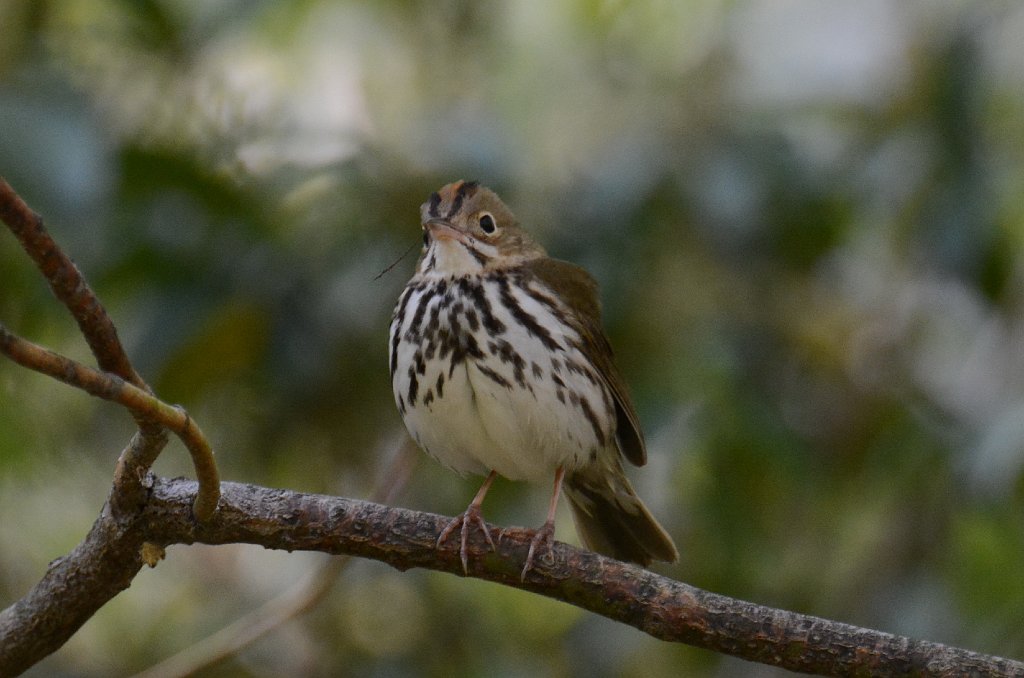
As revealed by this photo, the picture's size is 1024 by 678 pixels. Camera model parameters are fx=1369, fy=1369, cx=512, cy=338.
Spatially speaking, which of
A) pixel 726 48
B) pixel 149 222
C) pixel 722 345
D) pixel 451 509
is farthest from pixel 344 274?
pixel 726 48

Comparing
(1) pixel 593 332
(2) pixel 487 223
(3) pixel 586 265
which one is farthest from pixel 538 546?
(3) pixel 586 265

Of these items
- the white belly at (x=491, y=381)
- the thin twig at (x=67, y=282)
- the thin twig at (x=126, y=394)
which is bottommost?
the thin twig at (x=126, y=394)

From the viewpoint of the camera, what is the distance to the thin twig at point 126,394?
6.46 feet

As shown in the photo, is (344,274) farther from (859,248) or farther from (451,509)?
(859,248)

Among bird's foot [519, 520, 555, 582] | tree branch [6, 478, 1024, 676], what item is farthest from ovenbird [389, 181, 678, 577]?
tree branch [6, 478, 1024, 676]

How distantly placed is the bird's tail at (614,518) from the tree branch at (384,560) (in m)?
1.12

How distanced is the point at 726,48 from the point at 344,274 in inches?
66.9

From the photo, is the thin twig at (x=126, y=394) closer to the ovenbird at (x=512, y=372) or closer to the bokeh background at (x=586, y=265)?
the ovenbird at (x=512, y=372)

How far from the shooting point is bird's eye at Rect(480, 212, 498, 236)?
382 cm

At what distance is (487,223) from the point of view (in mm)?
3834

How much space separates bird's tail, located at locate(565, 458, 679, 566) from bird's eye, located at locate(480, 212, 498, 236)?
2.47 ft

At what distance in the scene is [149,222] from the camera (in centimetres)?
408

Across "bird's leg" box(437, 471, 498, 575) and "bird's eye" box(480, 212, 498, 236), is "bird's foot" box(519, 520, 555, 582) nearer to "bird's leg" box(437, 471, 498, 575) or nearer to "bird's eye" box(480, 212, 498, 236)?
"bird's leg" box(437, 471, 498, 575)

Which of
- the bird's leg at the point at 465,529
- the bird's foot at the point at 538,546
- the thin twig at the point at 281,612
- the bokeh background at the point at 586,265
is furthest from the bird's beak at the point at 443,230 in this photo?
the bird's foot at the point at 538,546
